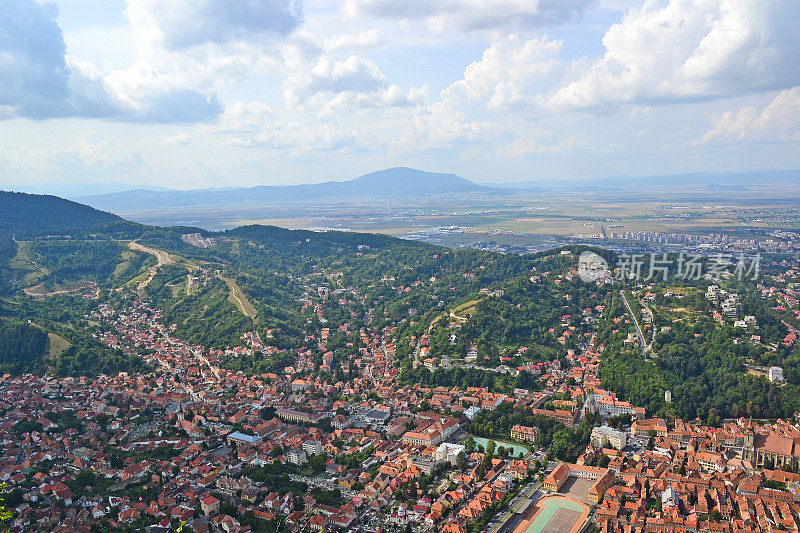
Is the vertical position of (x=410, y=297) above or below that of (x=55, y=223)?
below

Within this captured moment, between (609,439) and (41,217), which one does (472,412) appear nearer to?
(609,439)

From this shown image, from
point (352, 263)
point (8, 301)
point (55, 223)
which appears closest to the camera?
point (8, 301)

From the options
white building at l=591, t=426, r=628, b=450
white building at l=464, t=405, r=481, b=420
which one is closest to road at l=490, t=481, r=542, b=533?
white building at l=591, t=426, r=628, b=450

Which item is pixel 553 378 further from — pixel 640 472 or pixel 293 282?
pixel 293 282

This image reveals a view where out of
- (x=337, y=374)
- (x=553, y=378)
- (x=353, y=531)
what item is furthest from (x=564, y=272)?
(x=353, y=531)

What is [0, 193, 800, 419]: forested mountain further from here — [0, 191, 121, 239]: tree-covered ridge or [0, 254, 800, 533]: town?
[0, 254, 800, 533]: town

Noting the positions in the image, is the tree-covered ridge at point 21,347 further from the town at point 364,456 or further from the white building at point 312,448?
the white building at point 312,448
